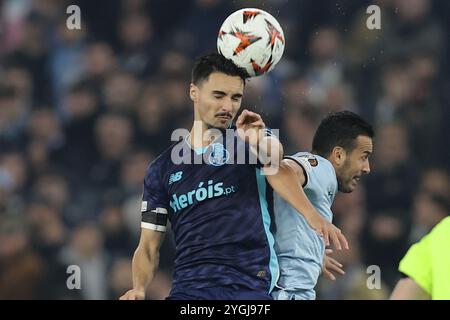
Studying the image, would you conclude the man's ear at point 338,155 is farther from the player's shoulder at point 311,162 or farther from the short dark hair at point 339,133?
the player's shoulder at point 311,162

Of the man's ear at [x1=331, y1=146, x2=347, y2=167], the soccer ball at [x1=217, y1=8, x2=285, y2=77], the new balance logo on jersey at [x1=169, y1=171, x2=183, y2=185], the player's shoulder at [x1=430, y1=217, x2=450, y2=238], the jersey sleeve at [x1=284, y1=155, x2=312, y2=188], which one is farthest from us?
the man's ear at [x1=331, y1=146, x2=347, y2=167]

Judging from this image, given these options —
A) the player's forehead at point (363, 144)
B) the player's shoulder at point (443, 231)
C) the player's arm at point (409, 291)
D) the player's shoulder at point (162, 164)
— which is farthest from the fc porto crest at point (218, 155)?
the player's shoulder at point (443, 231)

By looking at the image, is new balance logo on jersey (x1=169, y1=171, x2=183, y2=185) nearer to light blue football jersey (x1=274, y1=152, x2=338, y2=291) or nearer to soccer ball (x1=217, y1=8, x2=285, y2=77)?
light blue football jersey (x1=274, y1=152, x2=338, y2=291)

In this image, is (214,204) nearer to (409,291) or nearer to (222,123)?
(222,123)

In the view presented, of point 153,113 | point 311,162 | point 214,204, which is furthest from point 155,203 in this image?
point 153,113

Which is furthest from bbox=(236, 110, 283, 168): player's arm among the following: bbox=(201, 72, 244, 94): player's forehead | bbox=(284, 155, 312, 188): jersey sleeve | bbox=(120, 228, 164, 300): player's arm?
bbox=(120, 228, 164, 300): player's arm

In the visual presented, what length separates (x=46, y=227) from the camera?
8.34 metres

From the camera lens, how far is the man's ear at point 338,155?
5262mm

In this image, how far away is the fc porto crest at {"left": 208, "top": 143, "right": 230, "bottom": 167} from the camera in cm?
492

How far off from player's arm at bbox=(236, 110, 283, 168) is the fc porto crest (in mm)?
227

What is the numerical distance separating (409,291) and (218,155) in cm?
213
